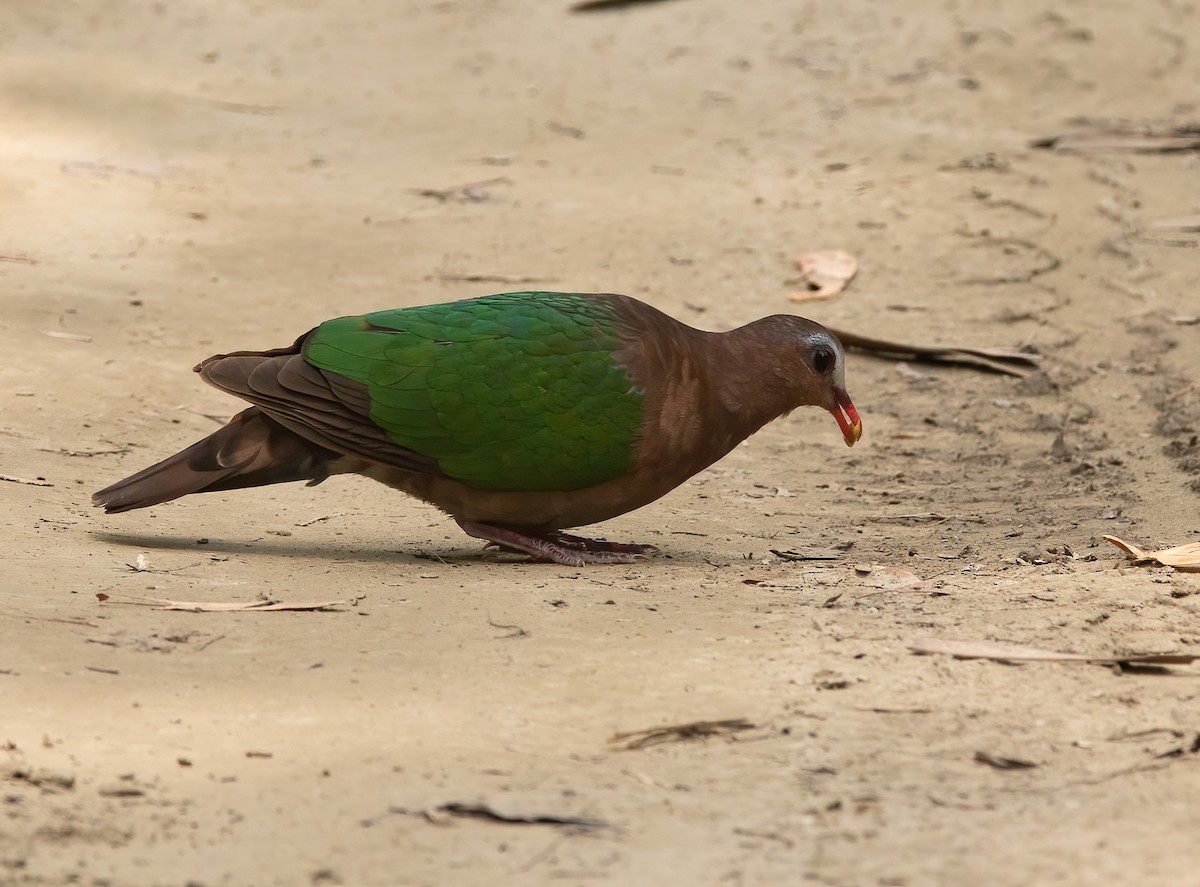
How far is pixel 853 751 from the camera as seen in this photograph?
3.10 meters

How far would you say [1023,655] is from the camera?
3.60 metres

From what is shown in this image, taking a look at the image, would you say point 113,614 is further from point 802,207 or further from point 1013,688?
point 802,207

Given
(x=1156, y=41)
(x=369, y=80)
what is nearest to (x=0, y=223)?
(x=369, y=80)

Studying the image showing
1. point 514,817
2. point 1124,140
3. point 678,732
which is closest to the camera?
point 514,817

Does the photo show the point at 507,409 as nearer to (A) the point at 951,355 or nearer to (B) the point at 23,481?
(B) the point at 23,481

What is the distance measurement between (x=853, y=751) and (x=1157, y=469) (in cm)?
359

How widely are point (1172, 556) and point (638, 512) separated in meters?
2.23

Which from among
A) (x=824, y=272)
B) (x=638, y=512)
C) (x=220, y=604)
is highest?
(x=824, y=272)

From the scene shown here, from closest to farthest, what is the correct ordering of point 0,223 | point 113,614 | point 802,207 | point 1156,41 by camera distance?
point 113,614
point 0,223
point 802,207
point 1156,41

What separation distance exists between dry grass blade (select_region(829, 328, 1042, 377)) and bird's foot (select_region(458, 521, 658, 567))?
2945 mm

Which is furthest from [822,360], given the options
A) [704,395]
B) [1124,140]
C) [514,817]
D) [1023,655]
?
[1124,140]

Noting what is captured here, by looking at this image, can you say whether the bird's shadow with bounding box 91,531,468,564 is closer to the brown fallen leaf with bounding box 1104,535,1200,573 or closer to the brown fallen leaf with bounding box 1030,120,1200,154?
the brown fallen leaf with bounding box 1104,535,1200,573

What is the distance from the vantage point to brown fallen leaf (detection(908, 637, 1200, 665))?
3.55m

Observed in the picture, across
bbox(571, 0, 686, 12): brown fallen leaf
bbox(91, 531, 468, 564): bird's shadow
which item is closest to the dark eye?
bbox(91, 531, 468, 564): bird's shadow
